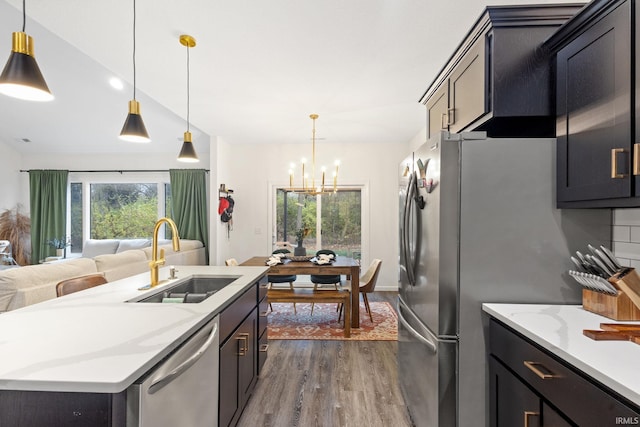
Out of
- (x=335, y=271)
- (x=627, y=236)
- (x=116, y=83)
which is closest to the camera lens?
(x=627, y=236)

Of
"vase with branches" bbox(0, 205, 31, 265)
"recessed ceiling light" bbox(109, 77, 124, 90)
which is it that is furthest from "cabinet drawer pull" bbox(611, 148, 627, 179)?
"vase with branches" bbox(0, 205, 31, 265)

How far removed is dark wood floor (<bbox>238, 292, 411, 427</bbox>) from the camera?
6.67 ft

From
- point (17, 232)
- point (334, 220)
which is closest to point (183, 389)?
point (334, 220)

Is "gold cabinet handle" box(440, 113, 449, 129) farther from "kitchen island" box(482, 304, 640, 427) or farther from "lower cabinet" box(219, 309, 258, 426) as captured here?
"lower cabinet" box(219, 309, 258, 426)

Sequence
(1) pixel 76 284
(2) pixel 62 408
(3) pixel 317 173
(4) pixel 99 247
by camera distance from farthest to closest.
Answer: (4) pixel 99 247
(3) pixel 317 173
(1) pixel 76 284
(2) pixel 62 408

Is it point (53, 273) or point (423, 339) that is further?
point (53, 273)

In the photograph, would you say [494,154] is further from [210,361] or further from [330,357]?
[330,357]

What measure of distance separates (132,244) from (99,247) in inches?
26.1

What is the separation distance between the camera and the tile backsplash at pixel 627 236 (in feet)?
4.57

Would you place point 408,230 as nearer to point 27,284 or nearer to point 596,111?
→ point 596,111

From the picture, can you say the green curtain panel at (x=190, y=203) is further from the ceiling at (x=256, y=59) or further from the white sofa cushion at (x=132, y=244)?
the ceiling at (x=256, y=59)

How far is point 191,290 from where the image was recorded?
219cm

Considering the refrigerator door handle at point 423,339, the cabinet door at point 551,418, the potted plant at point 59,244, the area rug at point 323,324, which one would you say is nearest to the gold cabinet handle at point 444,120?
the refrigerator door handle at point 423,339

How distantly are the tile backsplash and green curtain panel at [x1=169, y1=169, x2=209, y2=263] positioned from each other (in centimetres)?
565
